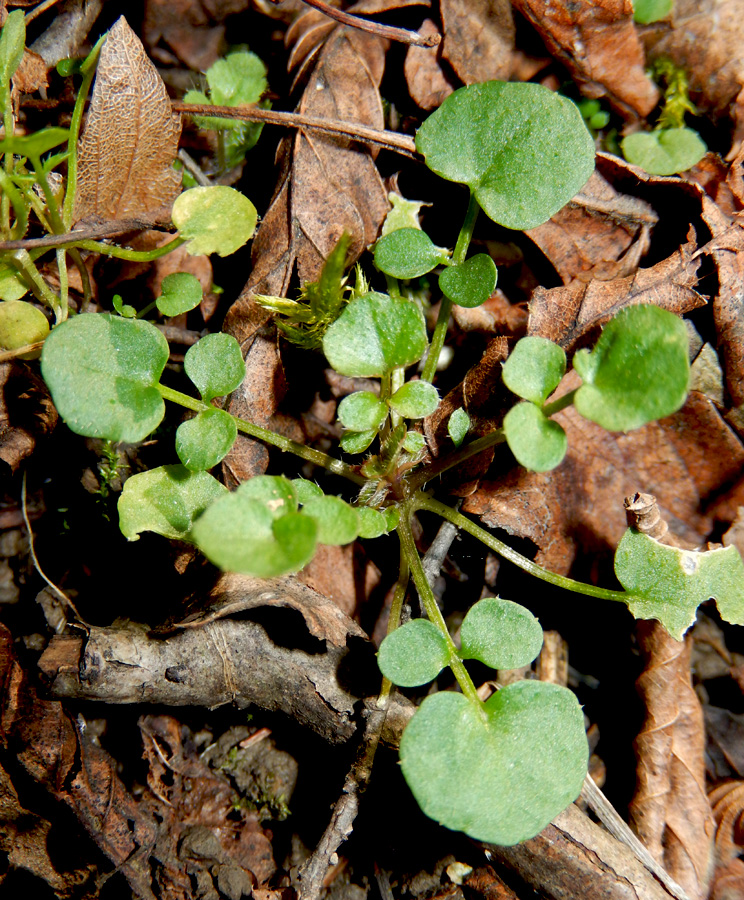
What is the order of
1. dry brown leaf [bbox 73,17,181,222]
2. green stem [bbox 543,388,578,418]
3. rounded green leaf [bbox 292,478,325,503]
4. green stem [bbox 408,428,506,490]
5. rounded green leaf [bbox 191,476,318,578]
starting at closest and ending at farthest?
rounded green leaf [bbox 191,476,318,578] → green stem [bbox 543,388,578,418] → rounded green leaf [bbox 292,478,325,503] → green stem [bbox 408,428,506,490] → dry brown leaf [bbox 73,17,181,222]

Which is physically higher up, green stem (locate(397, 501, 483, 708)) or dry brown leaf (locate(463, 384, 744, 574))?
dry brown leaf (locate(463, 384, 744, 574))

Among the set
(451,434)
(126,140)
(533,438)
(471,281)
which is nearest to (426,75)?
(471,281)

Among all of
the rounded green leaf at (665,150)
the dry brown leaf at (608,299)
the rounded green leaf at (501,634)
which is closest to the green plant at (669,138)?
the rounded green leaf at (665,150)

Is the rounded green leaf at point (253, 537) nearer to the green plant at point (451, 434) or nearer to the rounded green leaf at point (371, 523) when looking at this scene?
the green plant at point (451, 434)

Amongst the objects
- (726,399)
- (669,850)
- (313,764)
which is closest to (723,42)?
(726,399)

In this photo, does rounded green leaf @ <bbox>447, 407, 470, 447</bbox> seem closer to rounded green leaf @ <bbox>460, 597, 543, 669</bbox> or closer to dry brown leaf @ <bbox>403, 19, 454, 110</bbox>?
rounded green leaf @ <bbox>460, 597, 543, 669</bbox>

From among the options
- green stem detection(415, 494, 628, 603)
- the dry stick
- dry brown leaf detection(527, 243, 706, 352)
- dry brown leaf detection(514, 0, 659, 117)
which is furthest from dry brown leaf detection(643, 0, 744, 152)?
green stem detection(415, 494, 628, 603)
